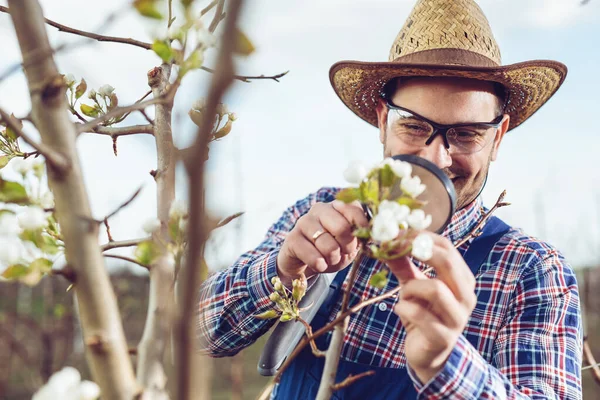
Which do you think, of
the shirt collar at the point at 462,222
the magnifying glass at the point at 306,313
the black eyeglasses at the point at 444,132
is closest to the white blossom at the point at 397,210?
the magnifying glass at the point at 306,313

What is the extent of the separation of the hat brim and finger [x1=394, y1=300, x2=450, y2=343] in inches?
44.4

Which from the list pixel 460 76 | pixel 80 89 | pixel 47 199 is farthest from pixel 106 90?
pixel 460 76

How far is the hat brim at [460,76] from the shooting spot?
196 centimetres

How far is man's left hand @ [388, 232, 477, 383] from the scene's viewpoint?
98 centimetres

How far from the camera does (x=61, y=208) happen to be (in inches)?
20.6

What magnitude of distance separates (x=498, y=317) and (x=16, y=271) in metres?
1.55

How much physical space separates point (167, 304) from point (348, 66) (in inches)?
71.1

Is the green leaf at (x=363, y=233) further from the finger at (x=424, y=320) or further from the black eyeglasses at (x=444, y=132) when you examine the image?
the black eyeglasses at (x=444, y=132)

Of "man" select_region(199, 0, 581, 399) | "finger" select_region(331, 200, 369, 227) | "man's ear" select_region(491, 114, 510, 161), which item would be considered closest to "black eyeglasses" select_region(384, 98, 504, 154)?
"man" select_region(199, 0, 581, 399)

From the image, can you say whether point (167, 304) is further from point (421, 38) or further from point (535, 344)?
point (421, 38)

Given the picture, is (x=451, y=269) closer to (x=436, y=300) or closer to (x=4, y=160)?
(x=436, y=300)

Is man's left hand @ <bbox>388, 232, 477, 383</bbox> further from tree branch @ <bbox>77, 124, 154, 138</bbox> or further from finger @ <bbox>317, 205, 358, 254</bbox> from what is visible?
tree branch @ <bbox>77, 124, 154, 138</bbox>

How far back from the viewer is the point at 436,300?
978mm

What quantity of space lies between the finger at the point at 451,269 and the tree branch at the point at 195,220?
69 centimetres
